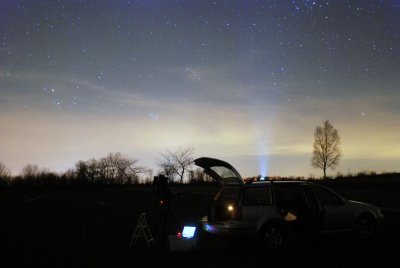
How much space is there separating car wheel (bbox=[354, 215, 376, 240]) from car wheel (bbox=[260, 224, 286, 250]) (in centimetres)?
217

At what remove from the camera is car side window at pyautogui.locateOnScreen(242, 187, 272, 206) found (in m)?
9.59

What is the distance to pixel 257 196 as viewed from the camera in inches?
385

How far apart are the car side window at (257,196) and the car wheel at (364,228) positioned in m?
2.47

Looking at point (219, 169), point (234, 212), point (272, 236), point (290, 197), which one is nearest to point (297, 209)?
point (290, 197)

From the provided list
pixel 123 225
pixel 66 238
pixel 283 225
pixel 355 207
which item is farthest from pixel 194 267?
pixel 123 225

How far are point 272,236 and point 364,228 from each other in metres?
2.63

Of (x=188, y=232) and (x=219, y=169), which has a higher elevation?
(x=219, y=169)

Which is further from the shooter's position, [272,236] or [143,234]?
[143,234]

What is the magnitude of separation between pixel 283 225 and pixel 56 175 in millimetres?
136278

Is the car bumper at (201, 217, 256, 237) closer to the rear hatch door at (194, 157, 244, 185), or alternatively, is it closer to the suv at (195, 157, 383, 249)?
the suv at (195, 157, 383, 249)

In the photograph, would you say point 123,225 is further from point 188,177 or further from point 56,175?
point 56,175

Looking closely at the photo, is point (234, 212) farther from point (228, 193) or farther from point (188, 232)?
point (188, 232)

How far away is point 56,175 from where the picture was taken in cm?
13688

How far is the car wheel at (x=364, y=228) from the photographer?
412 inches
